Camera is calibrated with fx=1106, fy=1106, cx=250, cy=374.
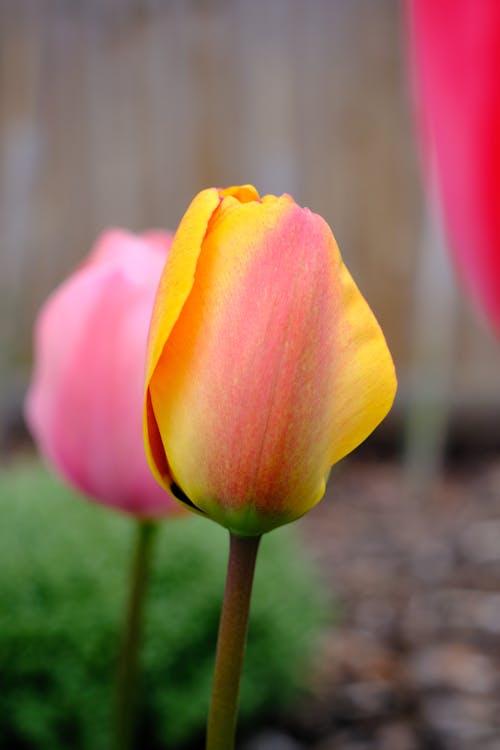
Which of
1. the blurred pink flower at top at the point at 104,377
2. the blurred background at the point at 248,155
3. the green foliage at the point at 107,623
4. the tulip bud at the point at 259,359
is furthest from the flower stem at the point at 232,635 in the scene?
the blurred background at the point at 248,155

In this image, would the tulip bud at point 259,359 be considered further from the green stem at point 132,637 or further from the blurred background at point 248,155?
the blurred background at point 248,155

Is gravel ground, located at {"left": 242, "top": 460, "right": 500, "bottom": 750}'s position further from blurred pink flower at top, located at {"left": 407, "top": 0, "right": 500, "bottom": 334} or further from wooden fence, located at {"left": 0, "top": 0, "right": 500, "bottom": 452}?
blurred pink flower at top, located at {"left": 407, "top": 0, "right": 500, "bottom": 334}

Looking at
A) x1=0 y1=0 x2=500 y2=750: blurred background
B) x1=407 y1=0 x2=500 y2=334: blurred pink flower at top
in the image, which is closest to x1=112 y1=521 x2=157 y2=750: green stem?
x1=407 y1=0 x2=500 y2=334: blurred pink flower at top

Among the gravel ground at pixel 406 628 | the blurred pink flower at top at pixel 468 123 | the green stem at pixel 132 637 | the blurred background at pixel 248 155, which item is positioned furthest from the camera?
the blurred background at pixel 248 155

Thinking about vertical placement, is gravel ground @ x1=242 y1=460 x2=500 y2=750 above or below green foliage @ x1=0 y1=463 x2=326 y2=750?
below

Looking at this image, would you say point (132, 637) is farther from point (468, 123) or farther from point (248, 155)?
point (248, 155)

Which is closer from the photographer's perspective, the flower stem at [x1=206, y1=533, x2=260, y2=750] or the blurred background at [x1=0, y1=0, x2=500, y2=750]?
the flower stem at [x1=206, y1=533, x2=260, y2=750]

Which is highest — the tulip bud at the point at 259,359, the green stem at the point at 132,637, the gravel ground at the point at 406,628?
the tulip bud at the point at 259,359
